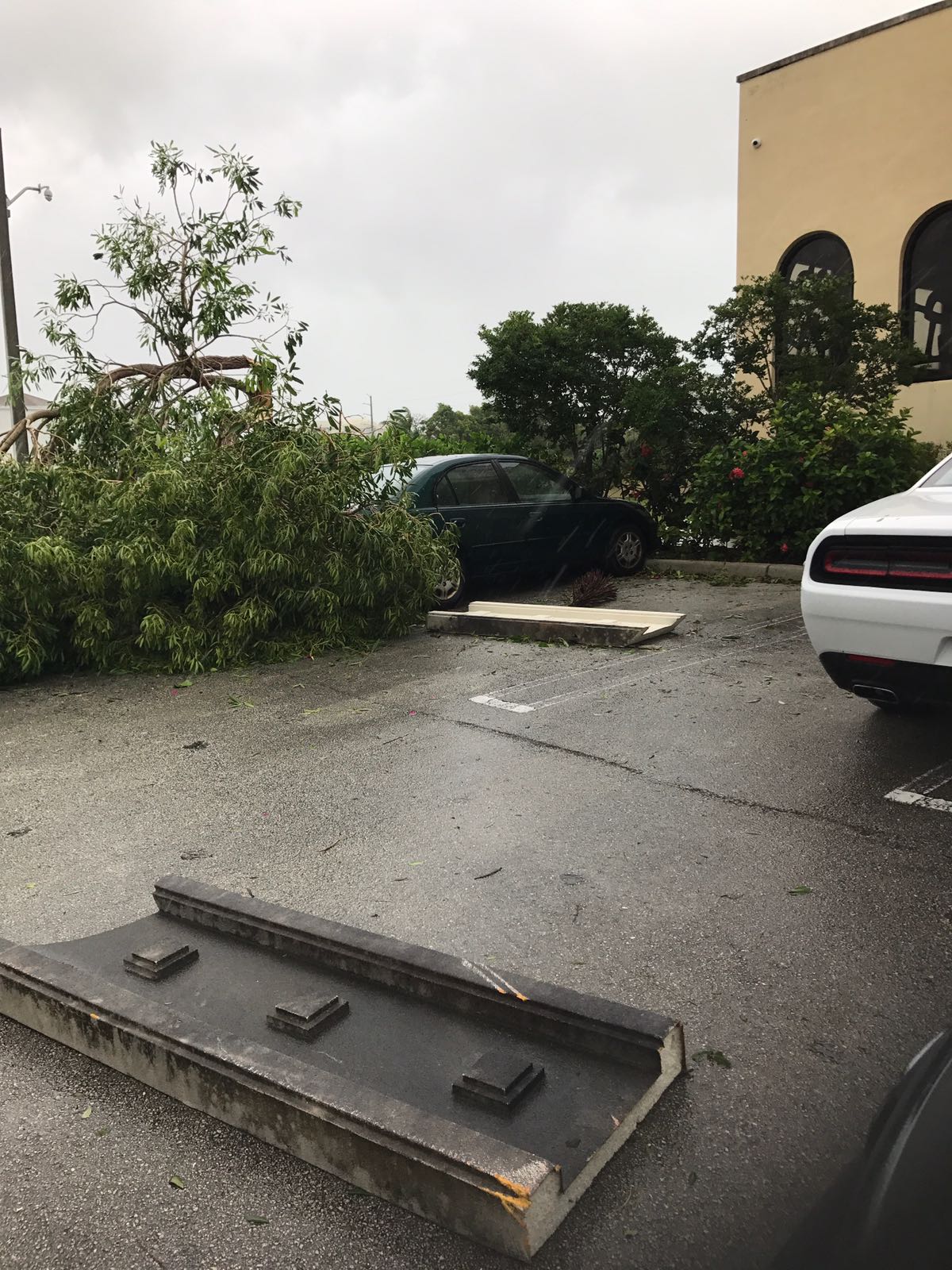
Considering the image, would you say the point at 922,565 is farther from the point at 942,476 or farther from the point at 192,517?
the point at 192,517

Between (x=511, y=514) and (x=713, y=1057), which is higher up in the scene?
(x=511, y=514)

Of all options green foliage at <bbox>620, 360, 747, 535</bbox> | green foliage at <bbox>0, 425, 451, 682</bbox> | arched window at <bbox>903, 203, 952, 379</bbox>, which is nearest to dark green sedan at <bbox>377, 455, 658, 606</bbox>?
green foliage at <bbox>0, 425, 451, 682</bbox>

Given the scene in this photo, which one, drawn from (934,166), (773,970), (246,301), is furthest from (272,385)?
(934,166)

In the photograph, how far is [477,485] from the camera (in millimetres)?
10008

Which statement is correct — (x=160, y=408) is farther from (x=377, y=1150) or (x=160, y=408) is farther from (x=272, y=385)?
(x=377, y=1150)

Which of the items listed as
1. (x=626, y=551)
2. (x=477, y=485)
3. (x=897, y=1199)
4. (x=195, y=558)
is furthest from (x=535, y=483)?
(x=897, y=1199)

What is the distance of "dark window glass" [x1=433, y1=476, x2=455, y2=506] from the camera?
31.5 ft

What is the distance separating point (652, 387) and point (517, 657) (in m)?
6.87

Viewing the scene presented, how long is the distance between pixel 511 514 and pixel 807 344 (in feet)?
16.2

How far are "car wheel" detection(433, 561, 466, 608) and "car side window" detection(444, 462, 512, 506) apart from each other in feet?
2.33

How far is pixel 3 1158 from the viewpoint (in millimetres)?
2211

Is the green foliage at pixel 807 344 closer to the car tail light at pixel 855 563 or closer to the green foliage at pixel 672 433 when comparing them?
the green foliage at pixel 672 433

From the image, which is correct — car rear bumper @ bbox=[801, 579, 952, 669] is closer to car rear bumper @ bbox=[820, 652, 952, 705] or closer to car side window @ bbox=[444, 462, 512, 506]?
car rear bumper @ bbox=[820, 652, 952, 705]

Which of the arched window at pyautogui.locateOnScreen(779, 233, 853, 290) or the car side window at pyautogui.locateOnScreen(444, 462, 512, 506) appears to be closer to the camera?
the car side window at pyautogui.locateOnScreen(444, 462, 512, 506)
